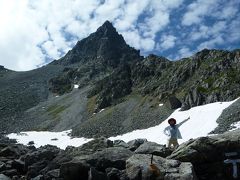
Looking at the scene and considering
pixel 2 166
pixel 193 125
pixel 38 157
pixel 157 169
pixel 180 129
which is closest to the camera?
pixel 157 169

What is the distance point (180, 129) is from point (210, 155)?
52.7 meters

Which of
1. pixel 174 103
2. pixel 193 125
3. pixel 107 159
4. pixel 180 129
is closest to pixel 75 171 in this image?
pixel 107 159

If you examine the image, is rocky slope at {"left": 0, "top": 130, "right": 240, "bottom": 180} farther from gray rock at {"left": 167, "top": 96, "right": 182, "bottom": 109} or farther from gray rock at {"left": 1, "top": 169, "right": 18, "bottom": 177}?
gray rock at {"left": 167, "top": 96, "right": 182, "bottom": 109}

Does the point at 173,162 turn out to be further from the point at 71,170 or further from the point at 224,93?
the point at 224,93

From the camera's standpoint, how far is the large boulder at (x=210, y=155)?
74.2 feet

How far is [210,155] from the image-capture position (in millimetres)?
22859

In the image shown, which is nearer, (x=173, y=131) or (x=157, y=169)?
(x=157, y=169)

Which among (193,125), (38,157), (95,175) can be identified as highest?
(193,125)

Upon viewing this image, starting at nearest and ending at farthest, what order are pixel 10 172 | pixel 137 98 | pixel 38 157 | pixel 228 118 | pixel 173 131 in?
pixel 173 131
pixel 10 172
pixel 38 157
pixel 228 118
pixel 137 98

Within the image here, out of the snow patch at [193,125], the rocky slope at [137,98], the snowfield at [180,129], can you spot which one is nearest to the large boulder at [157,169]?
the snowfield at [180,129]

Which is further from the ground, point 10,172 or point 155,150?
point 155,150

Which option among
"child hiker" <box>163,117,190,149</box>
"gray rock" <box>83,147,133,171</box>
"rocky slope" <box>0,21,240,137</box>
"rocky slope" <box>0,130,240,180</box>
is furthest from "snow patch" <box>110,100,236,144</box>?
"gray rock" <box>83,147,133,171</box>

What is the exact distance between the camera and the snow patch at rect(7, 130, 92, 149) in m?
96.8

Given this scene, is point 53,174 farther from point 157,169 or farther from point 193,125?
point 193,125
